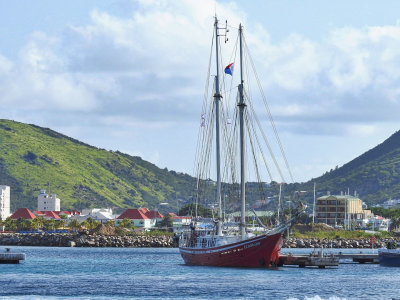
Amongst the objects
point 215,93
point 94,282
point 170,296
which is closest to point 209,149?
point 215,93

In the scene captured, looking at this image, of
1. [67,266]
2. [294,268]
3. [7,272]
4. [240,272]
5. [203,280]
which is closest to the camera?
[203,280]

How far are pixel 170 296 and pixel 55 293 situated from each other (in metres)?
10.7

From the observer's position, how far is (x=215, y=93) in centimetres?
11956

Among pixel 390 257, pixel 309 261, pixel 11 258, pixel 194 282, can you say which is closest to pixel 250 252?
pixel 194 282

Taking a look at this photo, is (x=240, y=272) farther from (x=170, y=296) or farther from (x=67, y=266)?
(x=67, y=266)

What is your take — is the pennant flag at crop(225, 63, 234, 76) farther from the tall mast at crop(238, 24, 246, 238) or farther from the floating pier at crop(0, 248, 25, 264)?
the floating pier at crop(0, 248, 25, 264)

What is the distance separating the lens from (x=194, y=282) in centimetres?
9269

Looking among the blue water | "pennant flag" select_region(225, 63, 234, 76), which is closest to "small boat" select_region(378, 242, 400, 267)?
the blue water

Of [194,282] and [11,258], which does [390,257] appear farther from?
[11,258]

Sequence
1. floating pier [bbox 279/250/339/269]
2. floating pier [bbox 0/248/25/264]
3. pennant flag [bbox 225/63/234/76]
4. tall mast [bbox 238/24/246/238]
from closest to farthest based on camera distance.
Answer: tall mast [bbox 238/24/246/238], pennant flag [bbox 225/63/234/76], floating pier [bbox 279/250/339/269], floating pier [bbox 0/248/25/264]

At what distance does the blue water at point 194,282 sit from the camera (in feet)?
266

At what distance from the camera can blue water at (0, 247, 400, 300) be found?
81.1 metres

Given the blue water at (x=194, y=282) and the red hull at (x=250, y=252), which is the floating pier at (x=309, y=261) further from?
the red hull at (x=250, y=252)

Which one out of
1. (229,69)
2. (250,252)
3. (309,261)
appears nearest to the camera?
(250,252)
